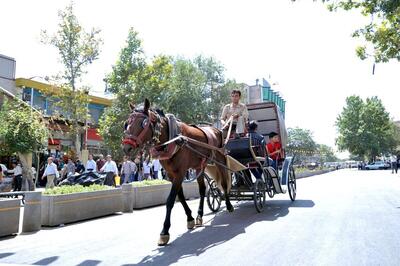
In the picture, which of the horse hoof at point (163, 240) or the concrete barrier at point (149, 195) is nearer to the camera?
A: the horse hoof at point (163, 240)

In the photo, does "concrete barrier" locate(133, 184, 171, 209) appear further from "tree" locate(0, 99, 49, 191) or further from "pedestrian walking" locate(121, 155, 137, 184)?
"pedestrian walking" locate(121, 155, 137, 184)

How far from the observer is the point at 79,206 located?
398 inches

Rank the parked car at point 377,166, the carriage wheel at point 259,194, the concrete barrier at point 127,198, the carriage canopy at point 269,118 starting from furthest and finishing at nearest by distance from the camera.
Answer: the parked car at point 377,166, the carriage canopy at point 269,118, the concrete barrier at point 127,198, the carriage wheel at point 259,194

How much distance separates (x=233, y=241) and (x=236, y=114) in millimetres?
4176

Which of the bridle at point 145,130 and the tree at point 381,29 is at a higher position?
the tree at point 381,29

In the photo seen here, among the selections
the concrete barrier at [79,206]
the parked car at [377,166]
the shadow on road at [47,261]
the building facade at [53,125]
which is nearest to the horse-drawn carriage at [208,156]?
the shadow on road at [47,261]

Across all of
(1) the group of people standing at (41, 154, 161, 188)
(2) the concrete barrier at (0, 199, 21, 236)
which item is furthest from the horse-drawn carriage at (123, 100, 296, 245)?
(1) the group of people standing at (41, 154, 161, 188)

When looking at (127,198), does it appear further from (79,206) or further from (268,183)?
(268,183)

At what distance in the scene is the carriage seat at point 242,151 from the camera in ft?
32.4

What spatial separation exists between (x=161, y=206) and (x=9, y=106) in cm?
857

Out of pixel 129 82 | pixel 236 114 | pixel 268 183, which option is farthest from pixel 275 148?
pixel 129 82

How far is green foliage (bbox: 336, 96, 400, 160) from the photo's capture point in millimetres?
75938

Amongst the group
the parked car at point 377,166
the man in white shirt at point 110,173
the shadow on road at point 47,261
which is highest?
the parked car at point 377,166

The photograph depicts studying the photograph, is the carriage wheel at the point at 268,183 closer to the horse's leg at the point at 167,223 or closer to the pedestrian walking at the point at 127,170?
the horse's leg at the point at 167,223
